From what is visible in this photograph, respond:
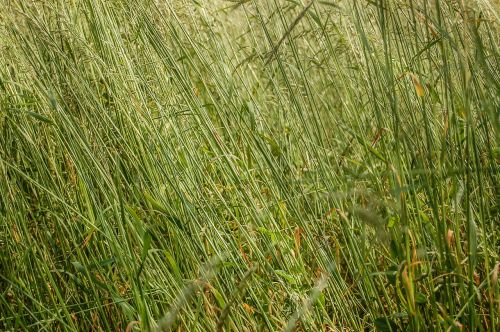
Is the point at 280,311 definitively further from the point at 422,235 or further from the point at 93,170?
the point at 93,170

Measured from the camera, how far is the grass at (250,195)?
1468mm

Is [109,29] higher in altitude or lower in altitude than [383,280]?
higher

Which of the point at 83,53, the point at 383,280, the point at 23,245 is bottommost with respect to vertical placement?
the point at 383,280

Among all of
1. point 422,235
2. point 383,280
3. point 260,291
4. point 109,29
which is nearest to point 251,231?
point 260,291

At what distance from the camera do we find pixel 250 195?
1737 millimetres

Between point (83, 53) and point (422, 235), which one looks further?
point (83, 53)

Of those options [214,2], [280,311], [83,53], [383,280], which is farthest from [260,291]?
[214,2]

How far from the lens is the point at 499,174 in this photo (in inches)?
66.6

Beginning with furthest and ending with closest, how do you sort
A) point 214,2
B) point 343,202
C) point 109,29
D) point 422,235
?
point 214,2 < point 109,29 < point 343,202 < point 422,235

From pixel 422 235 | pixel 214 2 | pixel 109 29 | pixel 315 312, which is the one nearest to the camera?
pixel 422 235

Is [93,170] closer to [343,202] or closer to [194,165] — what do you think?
[194,165]

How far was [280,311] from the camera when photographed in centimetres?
176

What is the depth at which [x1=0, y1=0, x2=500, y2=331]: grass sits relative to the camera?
1.47m

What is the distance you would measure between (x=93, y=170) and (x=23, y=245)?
1.50 feet
